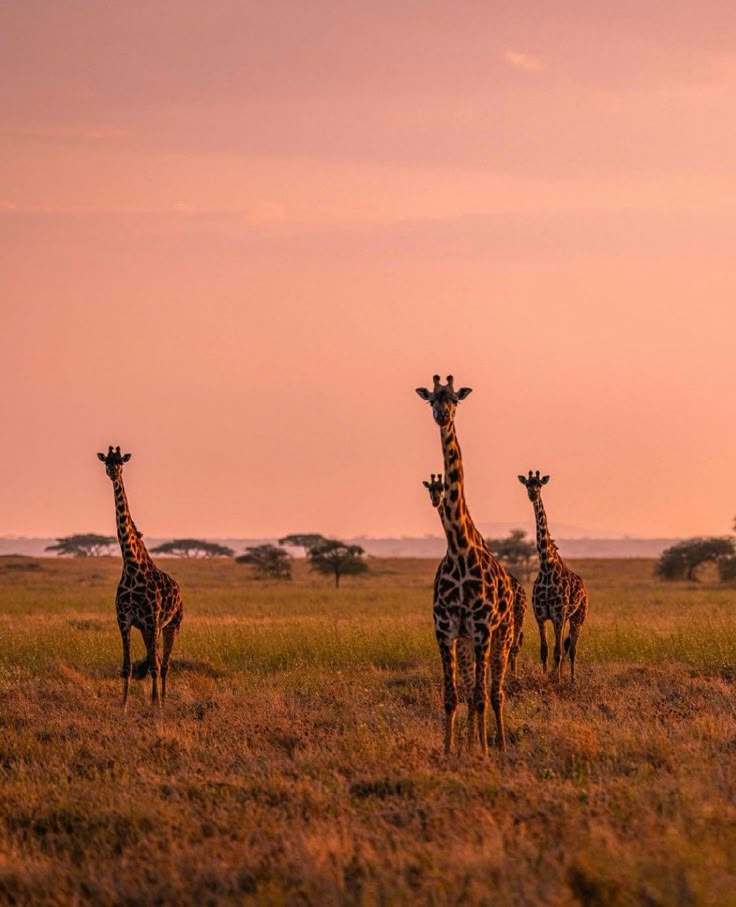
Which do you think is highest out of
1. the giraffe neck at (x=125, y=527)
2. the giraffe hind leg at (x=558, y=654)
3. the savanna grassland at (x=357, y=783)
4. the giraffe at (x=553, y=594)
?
the giraffe neck at (x=125, y=527)

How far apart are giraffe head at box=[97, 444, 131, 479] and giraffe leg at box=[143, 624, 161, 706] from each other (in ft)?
8.03

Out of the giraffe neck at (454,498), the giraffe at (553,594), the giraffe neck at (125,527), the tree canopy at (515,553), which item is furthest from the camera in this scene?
the tree canopy at (515,553)

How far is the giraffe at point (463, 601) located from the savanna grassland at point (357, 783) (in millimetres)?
533

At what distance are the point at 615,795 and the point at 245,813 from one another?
107 inches

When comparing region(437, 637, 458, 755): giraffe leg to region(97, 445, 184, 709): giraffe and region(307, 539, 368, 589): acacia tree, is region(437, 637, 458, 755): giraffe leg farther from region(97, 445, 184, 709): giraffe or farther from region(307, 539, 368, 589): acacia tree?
region(307, 539, 368, 589): acacia tree

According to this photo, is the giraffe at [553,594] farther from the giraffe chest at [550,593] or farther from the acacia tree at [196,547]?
the acacia tree at [196,547]

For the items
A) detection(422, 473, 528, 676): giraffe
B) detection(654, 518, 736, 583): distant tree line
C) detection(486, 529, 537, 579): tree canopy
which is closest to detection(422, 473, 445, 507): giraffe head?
detection(422, 473, 528, 676): giraffe

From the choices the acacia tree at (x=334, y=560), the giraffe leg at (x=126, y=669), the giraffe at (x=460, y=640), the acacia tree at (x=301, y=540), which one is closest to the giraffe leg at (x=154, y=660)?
the giraffe leg at (x=126, y=669)

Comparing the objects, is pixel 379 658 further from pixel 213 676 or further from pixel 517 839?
pixel 517 839

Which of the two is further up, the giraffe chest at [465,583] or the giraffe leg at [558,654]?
the giraffe chest at [465,583]

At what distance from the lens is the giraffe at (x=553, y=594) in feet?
60.5

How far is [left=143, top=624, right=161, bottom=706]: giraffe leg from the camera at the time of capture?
15992 mm

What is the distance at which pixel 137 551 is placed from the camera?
17531 millimetres

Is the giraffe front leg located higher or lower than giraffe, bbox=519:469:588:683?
lower
